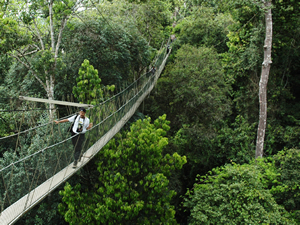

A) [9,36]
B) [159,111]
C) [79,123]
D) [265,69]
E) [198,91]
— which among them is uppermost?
[9,36]

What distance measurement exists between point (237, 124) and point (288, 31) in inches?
126

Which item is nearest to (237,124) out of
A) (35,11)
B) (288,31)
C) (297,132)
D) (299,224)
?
(297,132)

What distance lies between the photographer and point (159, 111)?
8.36 meters

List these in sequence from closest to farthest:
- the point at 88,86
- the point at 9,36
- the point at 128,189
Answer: the point at 128,189
the point at 9,36
the point at 88,86

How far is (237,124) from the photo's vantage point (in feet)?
28.0

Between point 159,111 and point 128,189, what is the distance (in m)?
3.97

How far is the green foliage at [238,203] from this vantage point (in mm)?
4805

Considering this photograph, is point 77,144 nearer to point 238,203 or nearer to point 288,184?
point 238,203

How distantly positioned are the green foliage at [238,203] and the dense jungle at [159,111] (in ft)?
0.08

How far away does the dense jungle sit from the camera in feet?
16.0

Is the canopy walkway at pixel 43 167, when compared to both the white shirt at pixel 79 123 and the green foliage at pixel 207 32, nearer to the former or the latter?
the white shirt at pixel 79 123

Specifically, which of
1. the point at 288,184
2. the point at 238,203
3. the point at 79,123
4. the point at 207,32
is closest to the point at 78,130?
the point at 79,123

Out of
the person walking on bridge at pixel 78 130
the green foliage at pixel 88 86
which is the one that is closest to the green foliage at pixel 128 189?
the green foliage at pixel 88 86

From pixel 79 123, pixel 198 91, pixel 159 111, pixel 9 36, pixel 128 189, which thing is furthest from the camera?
pixel 159 111
